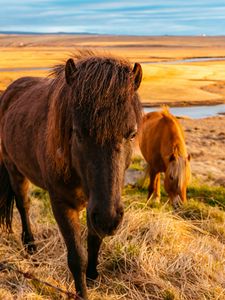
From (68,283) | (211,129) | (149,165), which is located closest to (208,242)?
(68,283)

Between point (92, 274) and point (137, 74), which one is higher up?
point (137, 74)

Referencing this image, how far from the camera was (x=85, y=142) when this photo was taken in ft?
9.02

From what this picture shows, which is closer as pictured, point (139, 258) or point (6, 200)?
point (139, 258)

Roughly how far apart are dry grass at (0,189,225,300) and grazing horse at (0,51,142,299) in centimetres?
28

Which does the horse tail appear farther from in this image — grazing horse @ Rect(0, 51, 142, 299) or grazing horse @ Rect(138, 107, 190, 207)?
grazing horse @ Rect(138, 107, 190, 207)

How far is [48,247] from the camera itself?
455 cm

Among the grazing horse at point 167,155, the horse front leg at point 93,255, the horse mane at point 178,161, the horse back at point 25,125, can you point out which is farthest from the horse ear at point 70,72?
the horse mane at point 178,161

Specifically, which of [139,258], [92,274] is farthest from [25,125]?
[139,258]

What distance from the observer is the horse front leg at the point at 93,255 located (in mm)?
3898

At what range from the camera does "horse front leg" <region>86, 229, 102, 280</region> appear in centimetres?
390

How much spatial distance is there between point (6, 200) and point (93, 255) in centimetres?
163

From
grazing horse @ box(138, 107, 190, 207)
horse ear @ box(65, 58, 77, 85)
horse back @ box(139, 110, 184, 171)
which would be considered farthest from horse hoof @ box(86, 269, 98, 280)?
horse back @ box(139, 110, 184, 171)

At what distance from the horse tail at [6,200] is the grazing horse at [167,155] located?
2.35 meters

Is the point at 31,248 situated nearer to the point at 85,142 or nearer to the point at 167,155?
the point at 85,142
